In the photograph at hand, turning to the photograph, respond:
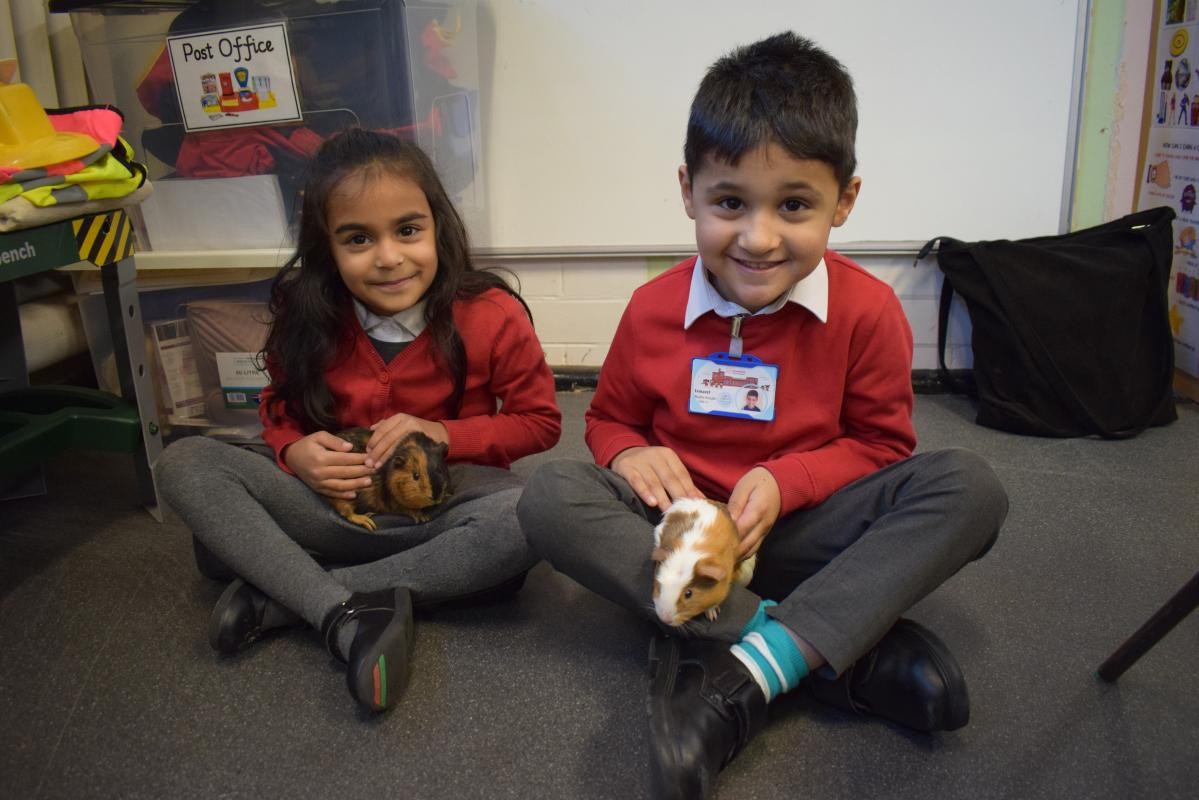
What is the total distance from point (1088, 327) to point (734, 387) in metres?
1.24

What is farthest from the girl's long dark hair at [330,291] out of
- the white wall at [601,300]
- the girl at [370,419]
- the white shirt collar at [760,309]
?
the white wall at [601,300]

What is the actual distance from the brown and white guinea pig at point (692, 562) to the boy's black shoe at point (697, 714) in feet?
0.18

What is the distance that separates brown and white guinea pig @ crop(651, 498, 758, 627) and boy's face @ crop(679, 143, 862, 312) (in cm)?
31

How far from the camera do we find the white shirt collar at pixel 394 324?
1319 mm

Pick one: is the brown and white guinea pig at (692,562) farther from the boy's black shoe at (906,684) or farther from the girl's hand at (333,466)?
the girl's hand at (333,466)

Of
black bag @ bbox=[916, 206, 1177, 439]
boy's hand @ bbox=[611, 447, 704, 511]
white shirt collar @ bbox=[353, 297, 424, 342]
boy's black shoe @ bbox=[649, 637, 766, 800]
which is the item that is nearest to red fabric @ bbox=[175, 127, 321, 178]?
white shirt collar @ bbox=[353, 297, 424, 342]

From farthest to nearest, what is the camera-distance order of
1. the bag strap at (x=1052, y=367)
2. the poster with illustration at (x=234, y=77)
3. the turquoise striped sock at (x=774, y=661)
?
the bag strap at (x=1052, y=367) → the poster with illustration at (x=234, y=77) → the turquoise striped sock at (x=774, y=661)

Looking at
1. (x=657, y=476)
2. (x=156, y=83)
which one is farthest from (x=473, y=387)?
(x=156, y=83)

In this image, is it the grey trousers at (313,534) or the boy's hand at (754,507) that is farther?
the grey trousers at (313,534)

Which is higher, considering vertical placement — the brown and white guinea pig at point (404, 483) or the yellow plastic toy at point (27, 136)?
the yellow plastic toy at point (27, 136)

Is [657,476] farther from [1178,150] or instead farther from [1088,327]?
[1178,150]

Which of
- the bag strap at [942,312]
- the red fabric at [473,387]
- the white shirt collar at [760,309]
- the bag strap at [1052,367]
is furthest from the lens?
the bag strap at [942,312]

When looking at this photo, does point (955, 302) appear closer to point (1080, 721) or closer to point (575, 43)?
point (575, 43)

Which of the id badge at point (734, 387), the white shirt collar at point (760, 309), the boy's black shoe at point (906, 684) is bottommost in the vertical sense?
the boy's black shoe at point (906, 684)
